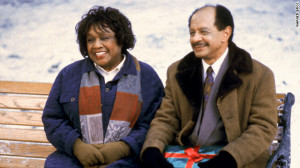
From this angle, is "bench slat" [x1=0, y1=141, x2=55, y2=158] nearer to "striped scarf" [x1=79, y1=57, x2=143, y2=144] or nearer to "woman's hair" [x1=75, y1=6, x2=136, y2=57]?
"striped scarf" [x1=79, y1=57, x2=143, y2=144]

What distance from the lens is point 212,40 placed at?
2.68 meters

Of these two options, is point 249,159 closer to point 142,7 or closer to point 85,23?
point 85,23

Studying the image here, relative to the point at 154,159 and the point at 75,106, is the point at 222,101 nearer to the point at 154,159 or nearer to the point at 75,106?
the point at 154,159

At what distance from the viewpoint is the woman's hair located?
3.02 metres

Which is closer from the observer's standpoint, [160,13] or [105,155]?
[105,155]

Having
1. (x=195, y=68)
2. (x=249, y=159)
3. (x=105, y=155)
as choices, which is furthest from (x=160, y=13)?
(x=249, y=159)

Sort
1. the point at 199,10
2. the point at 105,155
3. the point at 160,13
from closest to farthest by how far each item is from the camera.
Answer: the point at 199,10 → the point at 105,155 → the point at 160,13

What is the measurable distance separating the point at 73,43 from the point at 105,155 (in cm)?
229

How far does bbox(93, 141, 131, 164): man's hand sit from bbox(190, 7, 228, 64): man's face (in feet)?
2.85

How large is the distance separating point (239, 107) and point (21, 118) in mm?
2149

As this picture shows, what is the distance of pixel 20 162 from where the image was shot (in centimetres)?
388

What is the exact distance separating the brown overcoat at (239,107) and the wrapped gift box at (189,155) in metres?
0.09

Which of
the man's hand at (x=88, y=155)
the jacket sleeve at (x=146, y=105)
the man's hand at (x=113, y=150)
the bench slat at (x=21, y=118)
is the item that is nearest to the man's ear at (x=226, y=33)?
the jacket sleeve at (x=146, y=105)

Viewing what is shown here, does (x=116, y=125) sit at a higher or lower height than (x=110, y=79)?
lower
